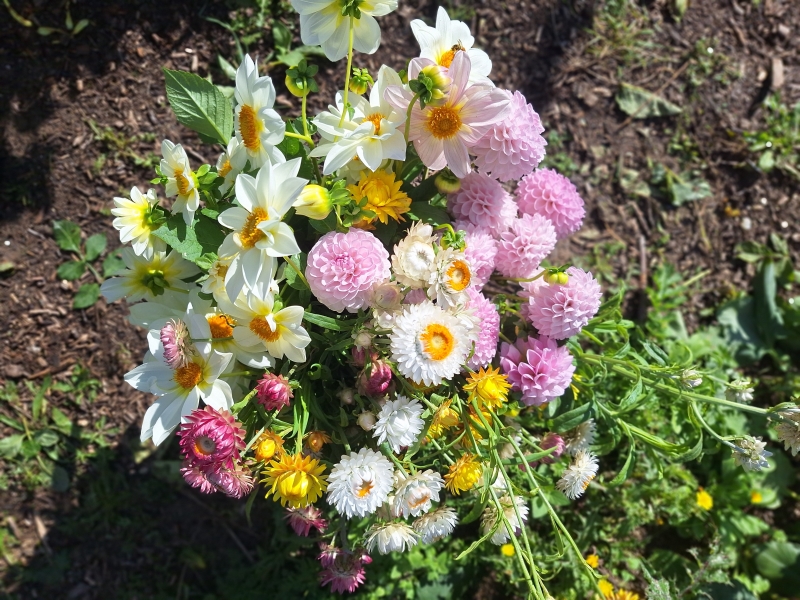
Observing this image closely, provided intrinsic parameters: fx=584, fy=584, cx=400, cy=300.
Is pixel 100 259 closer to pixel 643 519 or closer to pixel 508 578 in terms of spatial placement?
pixel 508 578

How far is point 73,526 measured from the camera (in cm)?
212

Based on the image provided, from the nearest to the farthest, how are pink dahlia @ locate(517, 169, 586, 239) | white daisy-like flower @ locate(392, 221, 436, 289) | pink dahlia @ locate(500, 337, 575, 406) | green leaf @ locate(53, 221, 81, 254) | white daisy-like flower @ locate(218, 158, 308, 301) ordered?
1. white daisy-like flower @ locate(218, 158, 308, 301)
2. white daisy-like flower @ locate(392, 221, 436, 289)
3. pink dahlia @ locate(500, 337, 575, 406)
4. pink dahlia @ locate(517, 169, 586, 239)
5. green leaf @ locate(53, 221, 81, 254)

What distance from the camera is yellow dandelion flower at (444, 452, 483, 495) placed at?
1235 mm

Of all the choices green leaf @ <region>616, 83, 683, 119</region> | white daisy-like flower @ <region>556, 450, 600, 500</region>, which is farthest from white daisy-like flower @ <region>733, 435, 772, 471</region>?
green leaf @ <region>616, 83, 683, 119</region>

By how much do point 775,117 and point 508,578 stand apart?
7.52 ft

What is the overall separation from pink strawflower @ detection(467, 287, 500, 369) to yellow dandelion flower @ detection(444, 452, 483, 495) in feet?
0.67

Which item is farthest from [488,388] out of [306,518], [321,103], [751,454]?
[321,103]

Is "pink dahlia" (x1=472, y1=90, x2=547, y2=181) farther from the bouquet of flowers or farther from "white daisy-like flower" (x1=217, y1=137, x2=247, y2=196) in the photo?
"white daisy-like flower" (x1=217, y1=137, x2=247, y2=196)

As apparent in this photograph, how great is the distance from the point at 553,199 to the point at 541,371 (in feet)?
1.43

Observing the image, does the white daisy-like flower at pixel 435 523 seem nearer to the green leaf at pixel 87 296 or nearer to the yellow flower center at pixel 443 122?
the yellow flower center at pixel 443 122

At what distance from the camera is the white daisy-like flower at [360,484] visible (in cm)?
114

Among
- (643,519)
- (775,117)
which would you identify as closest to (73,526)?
(643,519)

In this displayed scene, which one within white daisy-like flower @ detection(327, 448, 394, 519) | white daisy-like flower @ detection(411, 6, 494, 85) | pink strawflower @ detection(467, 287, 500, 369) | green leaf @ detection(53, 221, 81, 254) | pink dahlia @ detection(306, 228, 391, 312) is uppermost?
white daisy-like flower @ detection(411, 6, 494, 85)

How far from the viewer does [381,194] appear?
1.22 metres
